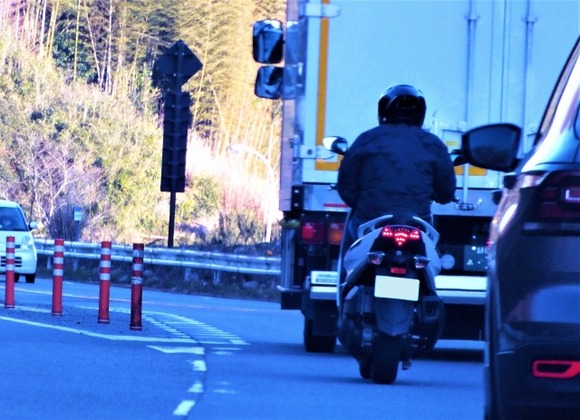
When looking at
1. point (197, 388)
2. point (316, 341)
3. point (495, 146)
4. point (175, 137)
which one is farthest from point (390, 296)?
point (175, 137)

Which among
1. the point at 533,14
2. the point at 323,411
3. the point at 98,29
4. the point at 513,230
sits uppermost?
the point at 98,29

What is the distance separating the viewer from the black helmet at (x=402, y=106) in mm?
11359

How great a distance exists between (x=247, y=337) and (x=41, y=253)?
24.1 meters

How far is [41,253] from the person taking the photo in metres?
39.7

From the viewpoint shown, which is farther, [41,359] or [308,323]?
[308,323]

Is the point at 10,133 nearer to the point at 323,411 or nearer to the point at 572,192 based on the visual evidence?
the point at 323,411

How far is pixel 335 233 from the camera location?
13.8 metres

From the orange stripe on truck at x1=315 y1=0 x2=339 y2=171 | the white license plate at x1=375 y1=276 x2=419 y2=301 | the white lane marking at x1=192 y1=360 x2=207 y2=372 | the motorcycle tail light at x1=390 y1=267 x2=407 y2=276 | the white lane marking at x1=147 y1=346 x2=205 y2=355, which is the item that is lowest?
the white lane marking at x1=192 y1=360 x2=207 y2=372

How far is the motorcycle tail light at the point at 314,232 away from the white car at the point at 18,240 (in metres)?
16.6

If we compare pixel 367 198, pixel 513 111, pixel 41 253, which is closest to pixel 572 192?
pixel 367 198

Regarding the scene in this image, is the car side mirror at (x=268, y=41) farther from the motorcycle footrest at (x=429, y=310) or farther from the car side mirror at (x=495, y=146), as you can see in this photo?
the car side mirror at (x=495, y=146)

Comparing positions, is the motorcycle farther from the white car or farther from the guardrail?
the guardrail

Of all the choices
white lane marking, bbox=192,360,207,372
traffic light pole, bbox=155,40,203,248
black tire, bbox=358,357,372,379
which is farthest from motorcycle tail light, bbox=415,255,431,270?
traffic light pole, bbox=155,40,203,248

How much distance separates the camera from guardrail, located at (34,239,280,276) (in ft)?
105
